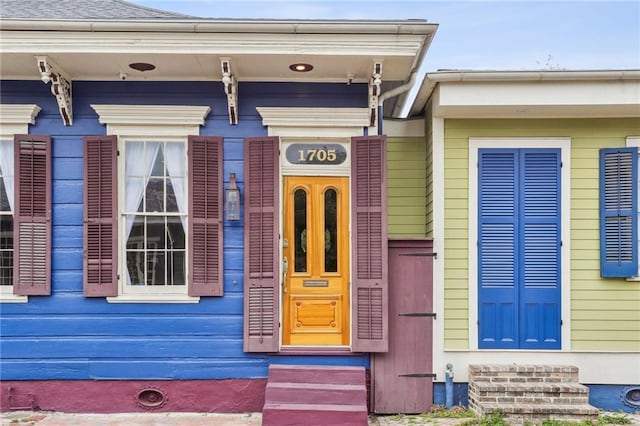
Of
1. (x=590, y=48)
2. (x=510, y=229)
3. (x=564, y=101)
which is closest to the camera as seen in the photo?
(x=564, y=101)

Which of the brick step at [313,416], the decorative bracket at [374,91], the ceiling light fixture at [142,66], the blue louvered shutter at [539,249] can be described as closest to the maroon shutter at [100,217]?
the ceiling light fixture at [142,66]

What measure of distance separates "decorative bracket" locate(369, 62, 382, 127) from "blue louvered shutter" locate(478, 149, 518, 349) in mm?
1107

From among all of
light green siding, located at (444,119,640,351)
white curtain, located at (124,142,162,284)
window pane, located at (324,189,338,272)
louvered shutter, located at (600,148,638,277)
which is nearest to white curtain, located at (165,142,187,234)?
white curtain, located at (124,142,162,284)

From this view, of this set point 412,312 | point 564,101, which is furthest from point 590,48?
point 412,312

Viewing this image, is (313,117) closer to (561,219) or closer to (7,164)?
(561,219)

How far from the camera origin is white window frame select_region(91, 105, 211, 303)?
4.89 m

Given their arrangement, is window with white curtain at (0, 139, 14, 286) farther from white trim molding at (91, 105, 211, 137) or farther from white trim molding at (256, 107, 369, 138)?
white trim molding at (256, 107, 369, 138)

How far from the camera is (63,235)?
4.90 meters

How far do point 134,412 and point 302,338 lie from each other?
65.9 inches

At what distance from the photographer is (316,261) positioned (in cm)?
505

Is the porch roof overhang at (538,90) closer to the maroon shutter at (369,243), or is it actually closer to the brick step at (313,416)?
the maroon shutter at (369,243)

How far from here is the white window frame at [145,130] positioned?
16.0 feet

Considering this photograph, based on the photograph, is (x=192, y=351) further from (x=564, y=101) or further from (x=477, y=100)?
Answer: (x=564, y=101)

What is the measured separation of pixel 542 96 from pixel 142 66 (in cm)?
363
